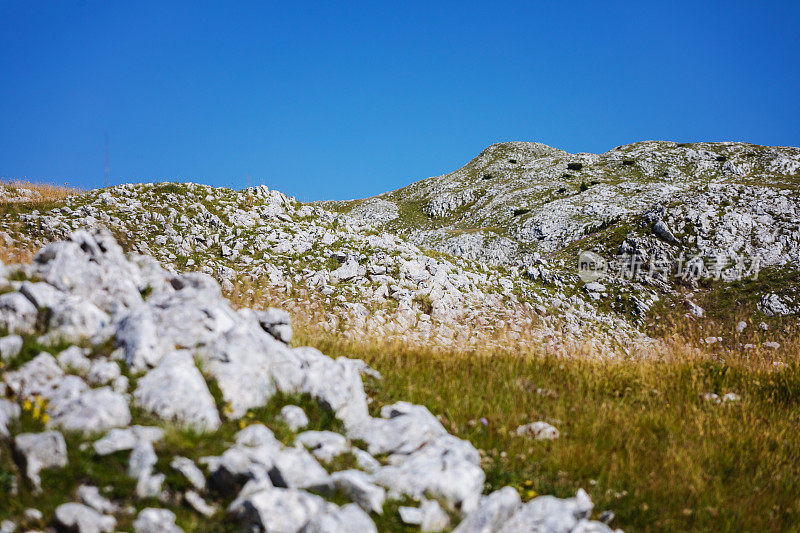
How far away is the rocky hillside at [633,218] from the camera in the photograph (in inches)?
957

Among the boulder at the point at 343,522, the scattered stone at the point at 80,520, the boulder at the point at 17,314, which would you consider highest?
the boulder at the point at 17,314

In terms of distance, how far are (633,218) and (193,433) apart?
36.1 meters

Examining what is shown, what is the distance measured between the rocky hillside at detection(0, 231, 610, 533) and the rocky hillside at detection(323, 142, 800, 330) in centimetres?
2027

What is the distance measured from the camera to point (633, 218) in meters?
33.1

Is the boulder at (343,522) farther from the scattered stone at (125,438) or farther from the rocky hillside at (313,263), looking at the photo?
the rocky hillside at (313,263)

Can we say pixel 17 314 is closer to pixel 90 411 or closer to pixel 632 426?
pixel 90 411

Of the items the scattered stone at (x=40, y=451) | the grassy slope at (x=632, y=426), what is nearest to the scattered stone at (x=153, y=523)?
the scattered stone at (x=40, y=451)

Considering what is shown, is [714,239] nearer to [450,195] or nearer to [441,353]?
[441,353]

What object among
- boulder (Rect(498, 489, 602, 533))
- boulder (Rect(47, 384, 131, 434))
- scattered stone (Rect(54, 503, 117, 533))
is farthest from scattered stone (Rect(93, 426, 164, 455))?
boulder (Rect(498, 489, 602, 533))

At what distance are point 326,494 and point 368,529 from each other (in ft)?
1.81

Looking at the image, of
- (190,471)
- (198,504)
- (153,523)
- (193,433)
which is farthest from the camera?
(193,433)

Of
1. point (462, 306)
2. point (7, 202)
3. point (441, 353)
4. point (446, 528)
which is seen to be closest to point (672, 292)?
point (462, 306)

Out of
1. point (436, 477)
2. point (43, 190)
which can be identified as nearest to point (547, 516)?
point (436, 477)

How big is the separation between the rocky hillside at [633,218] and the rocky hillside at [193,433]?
20.3 m
